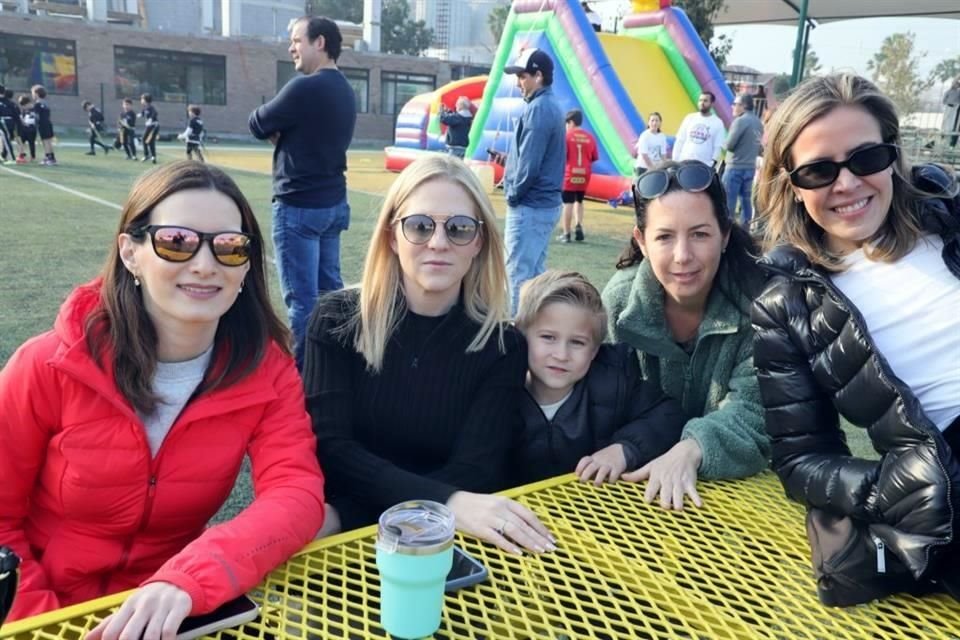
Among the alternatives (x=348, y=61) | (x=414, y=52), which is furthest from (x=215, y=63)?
(x=414, y=52)

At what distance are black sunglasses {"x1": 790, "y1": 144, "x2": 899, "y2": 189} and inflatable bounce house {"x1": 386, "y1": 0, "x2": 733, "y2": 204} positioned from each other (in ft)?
36.2

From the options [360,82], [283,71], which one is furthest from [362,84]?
[283,71]

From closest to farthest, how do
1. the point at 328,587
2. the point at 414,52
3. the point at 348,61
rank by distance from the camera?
1. the point at 328,587
2. the point at 348,61
3. the point at 414,52

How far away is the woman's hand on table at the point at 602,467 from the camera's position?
6.30 ft

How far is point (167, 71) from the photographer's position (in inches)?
1243

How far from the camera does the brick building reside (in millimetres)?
28844

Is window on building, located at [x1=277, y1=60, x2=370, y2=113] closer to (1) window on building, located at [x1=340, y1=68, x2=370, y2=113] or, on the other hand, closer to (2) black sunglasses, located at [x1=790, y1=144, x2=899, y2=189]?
(1) window on building, located at [x1=340, y1=68, x2=370, y2=113]

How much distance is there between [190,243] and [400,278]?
2.09ft

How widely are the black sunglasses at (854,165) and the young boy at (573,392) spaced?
0.73 metres

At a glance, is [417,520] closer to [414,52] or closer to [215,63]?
[215,63]

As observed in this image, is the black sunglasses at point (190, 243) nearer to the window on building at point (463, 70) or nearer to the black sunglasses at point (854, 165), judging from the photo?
the black sunglasses at point (854, 165)

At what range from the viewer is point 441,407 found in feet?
6.84

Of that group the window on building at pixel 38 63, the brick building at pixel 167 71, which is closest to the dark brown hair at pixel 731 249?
the brick building at pixel 167 71

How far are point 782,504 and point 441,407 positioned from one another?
36.4 inches
